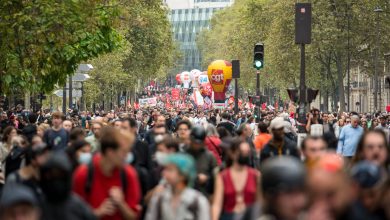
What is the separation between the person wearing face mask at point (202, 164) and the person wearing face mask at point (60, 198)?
4.09m

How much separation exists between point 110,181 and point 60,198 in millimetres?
1315

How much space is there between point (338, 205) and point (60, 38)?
20.8 m

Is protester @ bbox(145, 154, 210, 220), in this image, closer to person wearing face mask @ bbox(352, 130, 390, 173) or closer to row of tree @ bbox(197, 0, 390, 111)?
person wearing face mask @ bbox(352, 130, 390, 173)

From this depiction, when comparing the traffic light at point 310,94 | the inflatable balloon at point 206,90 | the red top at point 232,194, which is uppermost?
the inflatable balloon at point 206,90

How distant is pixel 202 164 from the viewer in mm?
14609

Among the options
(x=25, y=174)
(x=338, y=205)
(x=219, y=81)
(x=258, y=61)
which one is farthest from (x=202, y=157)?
(x=219, y=81)

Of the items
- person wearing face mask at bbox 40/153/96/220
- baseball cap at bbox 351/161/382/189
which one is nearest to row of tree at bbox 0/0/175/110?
baseball cap at bbox 351/161/382/189

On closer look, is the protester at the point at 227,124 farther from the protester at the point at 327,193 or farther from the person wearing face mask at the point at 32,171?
the protester at the point at 327,193

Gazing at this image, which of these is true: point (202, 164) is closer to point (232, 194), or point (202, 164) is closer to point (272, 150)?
point (272, 150)

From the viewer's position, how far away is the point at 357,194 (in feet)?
30.5

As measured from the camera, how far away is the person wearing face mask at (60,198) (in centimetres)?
949

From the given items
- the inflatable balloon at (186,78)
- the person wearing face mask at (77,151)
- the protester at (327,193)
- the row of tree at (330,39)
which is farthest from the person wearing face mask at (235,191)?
the inflatable balloon at (186,78)

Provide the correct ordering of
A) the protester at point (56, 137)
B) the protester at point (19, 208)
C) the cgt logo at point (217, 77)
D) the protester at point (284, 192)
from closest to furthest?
the protester at point (284, 192) → the protester at point (19, 208) → the protester at point (56, 137) → the cgt logo at point (217, 77)

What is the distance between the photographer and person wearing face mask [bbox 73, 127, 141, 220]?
35.1 ft
